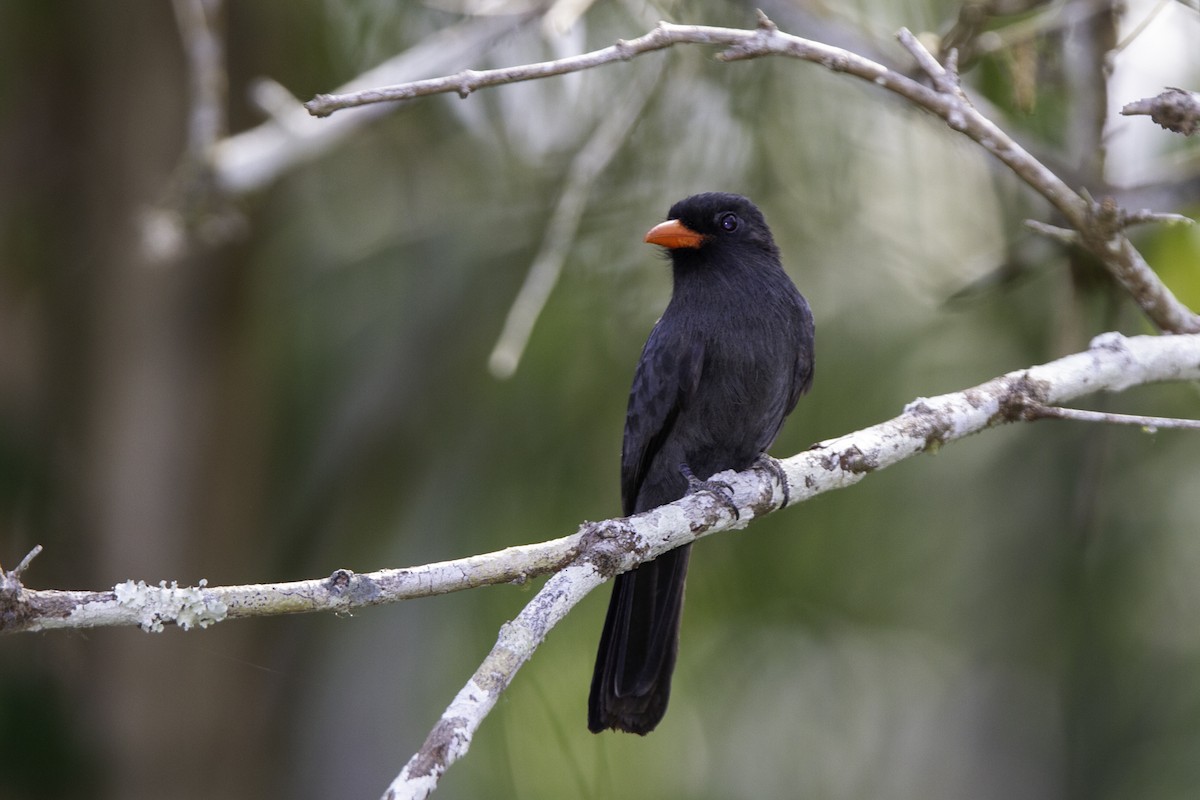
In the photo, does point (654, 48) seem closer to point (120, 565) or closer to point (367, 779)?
point (367, 779)

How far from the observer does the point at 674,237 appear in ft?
12.8

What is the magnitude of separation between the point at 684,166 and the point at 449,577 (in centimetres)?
329

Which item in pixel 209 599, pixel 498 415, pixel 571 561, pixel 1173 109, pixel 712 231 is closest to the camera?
pixel 209 599

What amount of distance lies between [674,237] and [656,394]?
0.54 m

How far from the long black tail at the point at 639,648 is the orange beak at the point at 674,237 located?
991mm

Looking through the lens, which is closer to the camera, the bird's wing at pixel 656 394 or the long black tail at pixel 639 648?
the long black tail at pixel 639 648

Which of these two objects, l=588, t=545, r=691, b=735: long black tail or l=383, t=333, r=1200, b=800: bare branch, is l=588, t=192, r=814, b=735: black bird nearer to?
l=588, t=545, r=691, b=735: long black tail

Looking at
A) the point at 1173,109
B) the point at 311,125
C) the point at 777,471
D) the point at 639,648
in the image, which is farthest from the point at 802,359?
the point at 311,125

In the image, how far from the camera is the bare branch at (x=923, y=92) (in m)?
2.56

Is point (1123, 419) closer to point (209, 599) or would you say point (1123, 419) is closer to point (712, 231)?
point (712, 231)

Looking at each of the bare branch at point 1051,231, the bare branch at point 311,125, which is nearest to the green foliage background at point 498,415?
the bare branch at point 311,125

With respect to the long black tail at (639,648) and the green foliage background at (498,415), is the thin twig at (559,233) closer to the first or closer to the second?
the green foliage background at (498,415)

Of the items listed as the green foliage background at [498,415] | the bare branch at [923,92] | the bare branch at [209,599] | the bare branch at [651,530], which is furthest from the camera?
the green foliage background at [498,415]

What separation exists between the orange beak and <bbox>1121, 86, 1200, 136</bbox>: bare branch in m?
1.51
